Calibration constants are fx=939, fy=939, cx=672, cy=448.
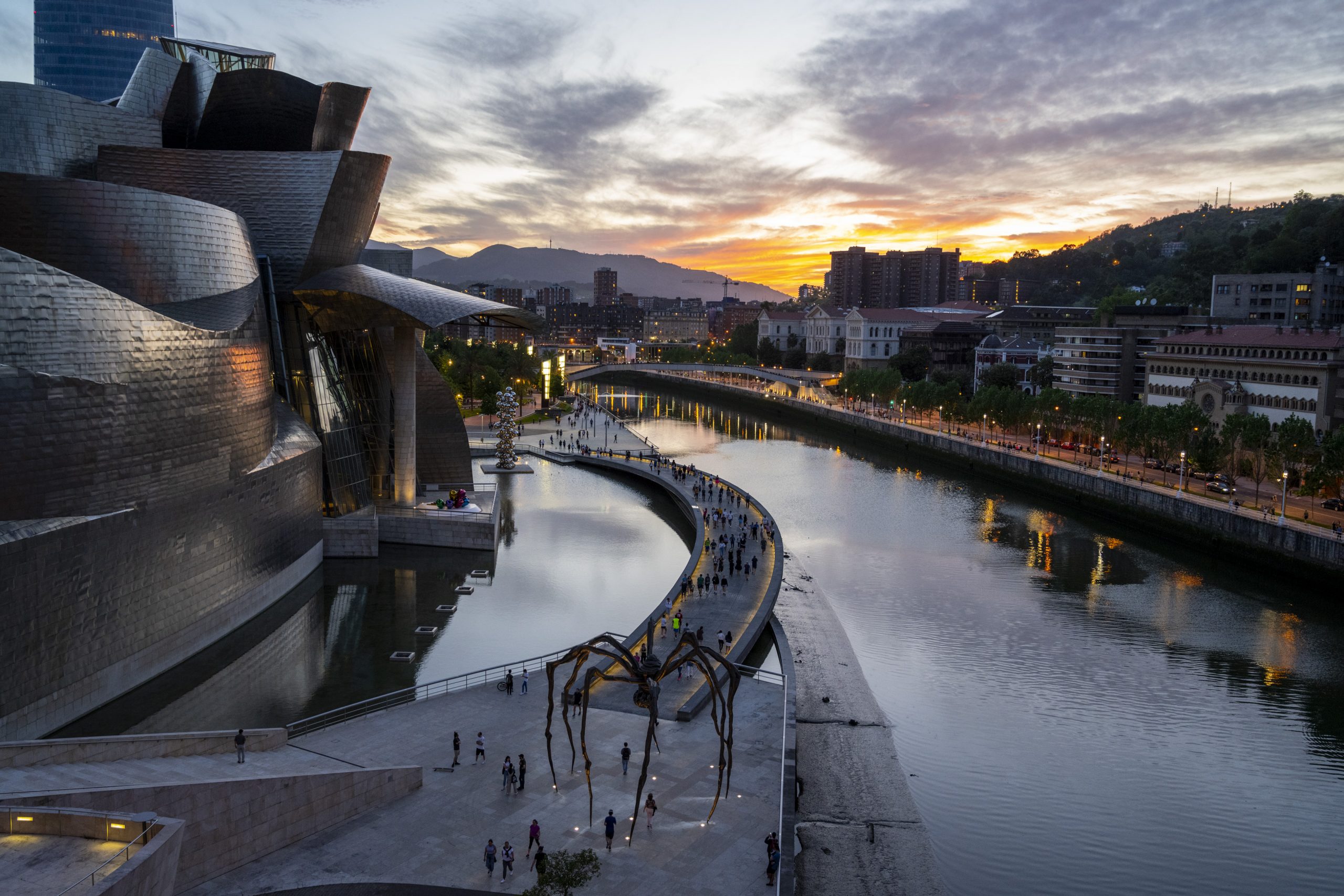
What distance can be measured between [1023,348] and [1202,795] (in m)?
76.0

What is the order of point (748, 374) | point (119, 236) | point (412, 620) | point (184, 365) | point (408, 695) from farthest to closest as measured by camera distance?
point (748, 374) → point (412, 620) → point (119, 236) → point (184, 365) → point (408, 695)

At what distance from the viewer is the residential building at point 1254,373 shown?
165 ft

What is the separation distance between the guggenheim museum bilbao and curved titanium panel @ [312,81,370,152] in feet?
0.33

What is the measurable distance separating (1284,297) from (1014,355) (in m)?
21.7

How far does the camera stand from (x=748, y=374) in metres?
123

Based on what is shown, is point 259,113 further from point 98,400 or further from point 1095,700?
point 1095,700

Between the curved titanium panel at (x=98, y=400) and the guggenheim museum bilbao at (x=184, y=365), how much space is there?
0.05 m

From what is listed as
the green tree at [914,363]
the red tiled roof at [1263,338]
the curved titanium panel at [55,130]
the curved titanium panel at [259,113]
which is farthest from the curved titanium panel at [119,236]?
the green tree at [914,363]

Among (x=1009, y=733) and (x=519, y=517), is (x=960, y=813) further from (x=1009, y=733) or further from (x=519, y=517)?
(x=519, y=517)

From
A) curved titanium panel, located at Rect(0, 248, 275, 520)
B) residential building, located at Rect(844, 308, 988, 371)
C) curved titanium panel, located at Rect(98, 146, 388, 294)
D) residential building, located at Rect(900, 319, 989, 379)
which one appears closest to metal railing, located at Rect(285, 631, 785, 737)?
curved titanium panel, located at Rect(0, 248, 275, 520)

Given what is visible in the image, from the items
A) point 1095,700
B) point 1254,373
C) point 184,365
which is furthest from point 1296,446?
point 184,365

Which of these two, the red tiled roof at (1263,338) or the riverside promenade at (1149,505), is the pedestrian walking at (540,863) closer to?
the riverside promenade at (1149,505)

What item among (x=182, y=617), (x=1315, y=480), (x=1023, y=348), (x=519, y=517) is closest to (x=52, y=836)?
(x=182, y=617)

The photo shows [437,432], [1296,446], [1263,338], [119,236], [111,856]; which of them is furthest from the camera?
[1263,338]
